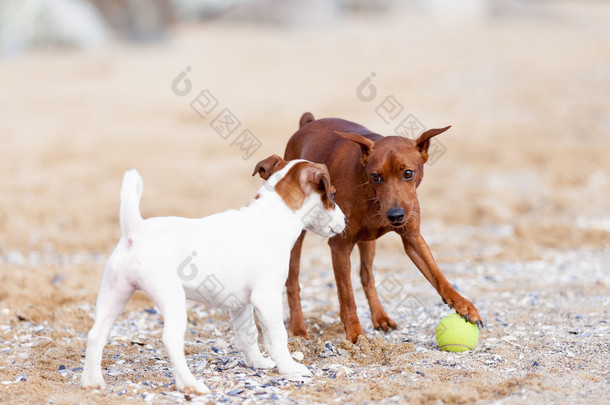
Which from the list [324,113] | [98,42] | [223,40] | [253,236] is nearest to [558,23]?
[223,40]

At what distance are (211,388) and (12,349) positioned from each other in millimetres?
1928

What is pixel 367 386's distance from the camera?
4.27m

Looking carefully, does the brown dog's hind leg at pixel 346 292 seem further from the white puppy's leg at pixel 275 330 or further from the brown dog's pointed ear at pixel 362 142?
the white puppy's leg at pixel 275 330

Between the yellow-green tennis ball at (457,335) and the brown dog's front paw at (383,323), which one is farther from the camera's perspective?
the brown dog's front paw at (383,323)

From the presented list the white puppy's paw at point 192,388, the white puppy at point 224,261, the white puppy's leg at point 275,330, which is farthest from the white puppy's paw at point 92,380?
the white puppy's leg at point 275,330

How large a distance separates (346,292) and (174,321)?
1585 millimetres

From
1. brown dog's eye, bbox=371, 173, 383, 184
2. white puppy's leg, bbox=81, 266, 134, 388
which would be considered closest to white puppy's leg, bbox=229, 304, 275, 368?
white puppy's leg, bbox=81, 266, 134, 388

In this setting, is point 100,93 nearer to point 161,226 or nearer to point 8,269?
point 8,269

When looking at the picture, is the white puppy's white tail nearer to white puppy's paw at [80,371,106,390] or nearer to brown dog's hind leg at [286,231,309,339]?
white puppy's paw at [80,371,106,390]

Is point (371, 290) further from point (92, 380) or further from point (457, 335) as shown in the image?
point (92, 380)

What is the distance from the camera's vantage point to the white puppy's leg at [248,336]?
4.62 meters

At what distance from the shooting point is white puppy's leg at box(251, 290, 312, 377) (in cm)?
428

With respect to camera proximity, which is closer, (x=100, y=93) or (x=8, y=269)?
(x=8, y=269)

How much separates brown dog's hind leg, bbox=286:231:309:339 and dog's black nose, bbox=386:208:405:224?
1.16 m
